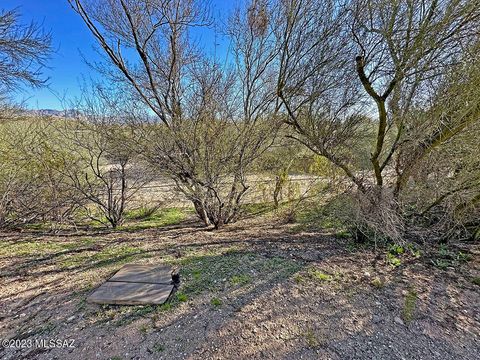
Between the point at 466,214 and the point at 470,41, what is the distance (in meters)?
2.31

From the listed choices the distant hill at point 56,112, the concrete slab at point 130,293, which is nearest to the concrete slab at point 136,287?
the concrete slab at point 130,293

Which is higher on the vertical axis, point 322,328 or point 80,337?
point 80,337

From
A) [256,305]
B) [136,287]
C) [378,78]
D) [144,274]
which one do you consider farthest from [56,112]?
[378,78]

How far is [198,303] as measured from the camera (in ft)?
7.47

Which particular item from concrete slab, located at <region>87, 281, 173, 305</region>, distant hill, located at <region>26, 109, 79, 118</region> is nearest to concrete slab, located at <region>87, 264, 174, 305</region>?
concrete slab, located at <region>87, 281, 173, 305</region>

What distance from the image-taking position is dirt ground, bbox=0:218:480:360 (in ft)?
5.89

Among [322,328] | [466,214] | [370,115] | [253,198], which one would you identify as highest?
[370,115]

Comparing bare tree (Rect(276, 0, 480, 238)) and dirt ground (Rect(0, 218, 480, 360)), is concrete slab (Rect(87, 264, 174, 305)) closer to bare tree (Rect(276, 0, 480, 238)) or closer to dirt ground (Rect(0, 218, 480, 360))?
dirt ground (Rect(0, 218, 480, 360))

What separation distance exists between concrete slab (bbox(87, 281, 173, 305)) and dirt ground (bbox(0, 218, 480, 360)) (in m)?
0.08

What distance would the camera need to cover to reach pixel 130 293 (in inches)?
93.5

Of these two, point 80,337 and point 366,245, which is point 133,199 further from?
point 366,245

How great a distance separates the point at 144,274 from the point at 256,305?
4.49 ft

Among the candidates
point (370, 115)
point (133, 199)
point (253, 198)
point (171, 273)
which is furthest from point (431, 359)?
point (133, 199)

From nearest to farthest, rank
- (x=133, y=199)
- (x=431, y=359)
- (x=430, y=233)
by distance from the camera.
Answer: (x=431, y=359) → (x=430, y=233) → (x=133, y=199)
